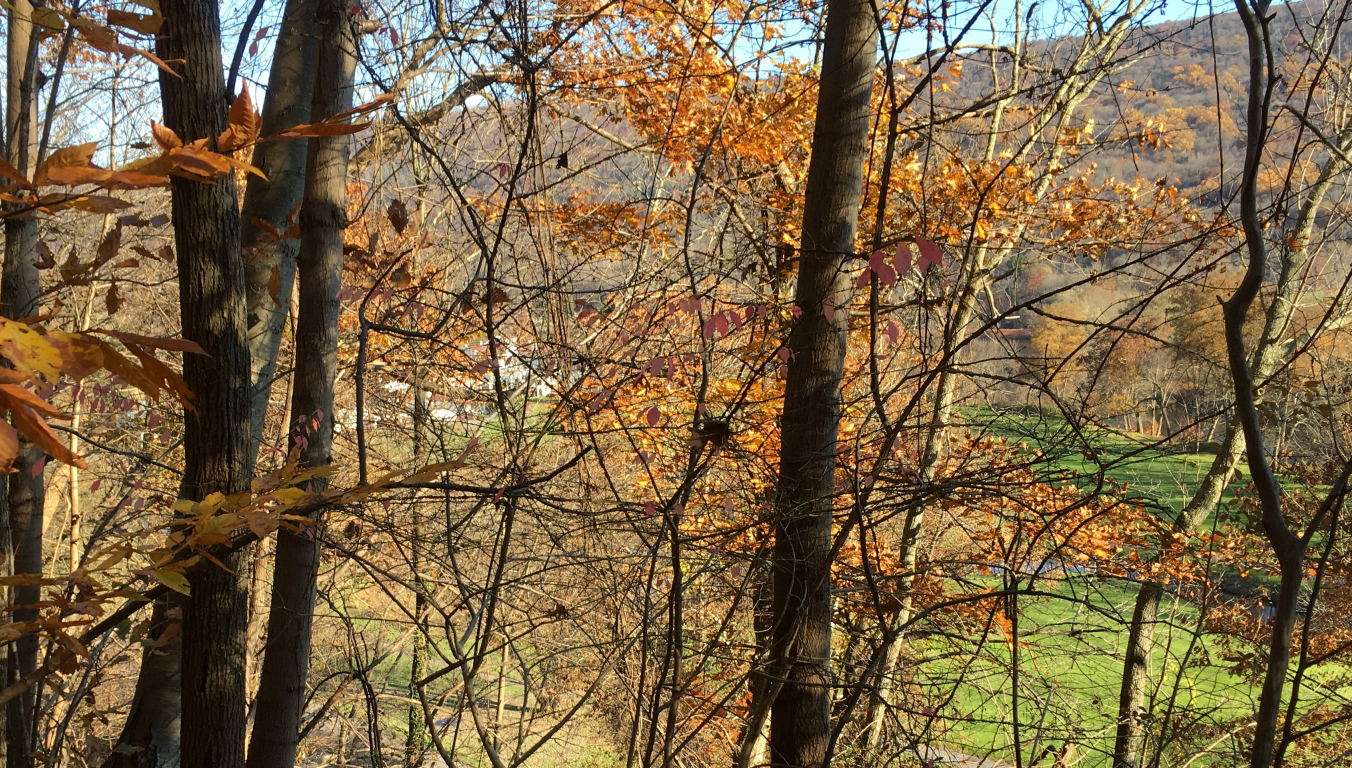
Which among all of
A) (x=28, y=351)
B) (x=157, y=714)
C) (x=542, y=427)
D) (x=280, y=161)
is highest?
(x=280, y=161)

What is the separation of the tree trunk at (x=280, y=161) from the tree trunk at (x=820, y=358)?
1.76 m

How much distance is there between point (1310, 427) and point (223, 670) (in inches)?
345

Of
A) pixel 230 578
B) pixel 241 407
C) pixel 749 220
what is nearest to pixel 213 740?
pixel 230 578

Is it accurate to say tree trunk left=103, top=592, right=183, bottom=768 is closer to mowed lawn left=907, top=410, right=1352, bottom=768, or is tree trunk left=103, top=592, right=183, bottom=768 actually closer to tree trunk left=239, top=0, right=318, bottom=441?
tree trunk left=239, top=0, right=318, bottom=441

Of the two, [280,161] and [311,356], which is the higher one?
[280,161]

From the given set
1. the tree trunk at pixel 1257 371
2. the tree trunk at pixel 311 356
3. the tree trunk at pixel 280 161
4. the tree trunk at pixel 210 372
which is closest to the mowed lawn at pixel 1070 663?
the tree trunk at pixel 1257 371

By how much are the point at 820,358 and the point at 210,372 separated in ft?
6.37

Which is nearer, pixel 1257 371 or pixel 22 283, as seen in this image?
pixel 22 283

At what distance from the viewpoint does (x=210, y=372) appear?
1805mm

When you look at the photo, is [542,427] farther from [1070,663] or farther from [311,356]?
[1070,663]

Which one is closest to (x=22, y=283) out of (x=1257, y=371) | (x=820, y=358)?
(x=820, y=358)

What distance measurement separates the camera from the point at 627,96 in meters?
7.54

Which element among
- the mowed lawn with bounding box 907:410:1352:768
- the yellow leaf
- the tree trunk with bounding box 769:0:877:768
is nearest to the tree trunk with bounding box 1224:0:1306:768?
the mowed lawn with bounding box 907:410:1352:768

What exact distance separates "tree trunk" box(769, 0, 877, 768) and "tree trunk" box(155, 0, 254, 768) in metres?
1.59
